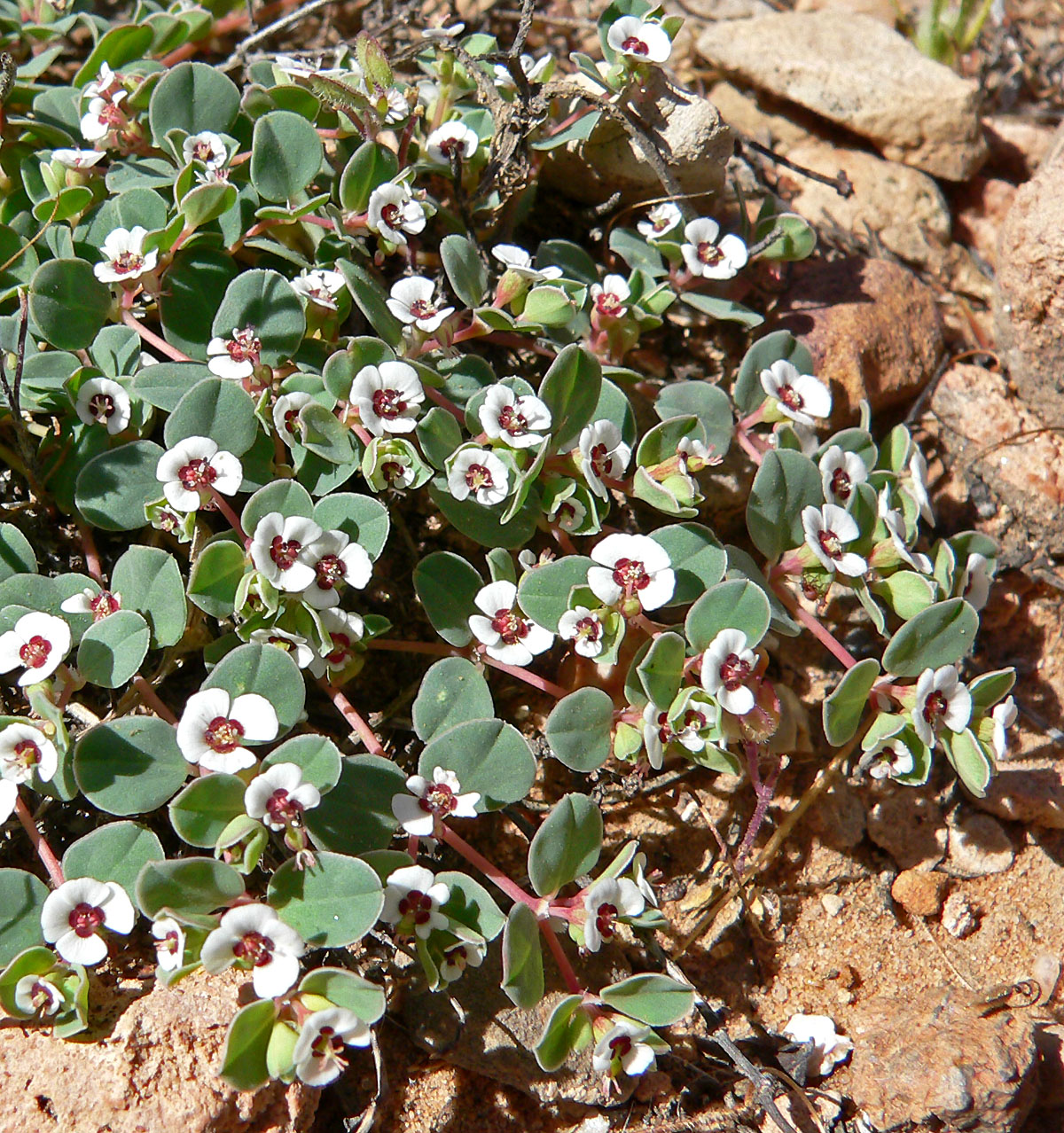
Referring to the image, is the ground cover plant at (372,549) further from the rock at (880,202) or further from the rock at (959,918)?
the rock at (880,202)

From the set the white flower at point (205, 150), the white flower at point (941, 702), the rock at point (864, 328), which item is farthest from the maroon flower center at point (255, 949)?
the rock at point (864, 328)

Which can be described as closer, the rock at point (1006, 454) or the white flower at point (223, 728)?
the white flower at point (223, 728)

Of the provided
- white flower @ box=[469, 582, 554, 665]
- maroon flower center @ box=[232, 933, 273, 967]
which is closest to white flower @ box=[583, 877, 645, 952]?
white flower @ box=[469, 582, 554, 665]

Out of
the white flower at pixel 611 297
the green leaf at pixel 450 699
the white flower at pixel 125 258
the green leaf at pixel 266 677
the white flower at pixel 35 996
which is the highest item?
the white flower at pixel 611 297

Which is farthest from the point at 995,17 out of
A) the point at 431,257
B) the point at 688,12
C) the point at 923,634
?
the point at 923,634

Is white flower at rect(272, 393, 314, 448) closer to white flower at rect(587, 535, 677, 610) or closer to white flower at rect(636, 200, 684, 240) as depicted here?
white flower at rect(587, 535, 677, 610)

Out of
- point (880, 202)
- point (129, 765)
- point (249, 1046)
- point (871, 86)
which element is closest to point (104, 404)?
point (129, 765)

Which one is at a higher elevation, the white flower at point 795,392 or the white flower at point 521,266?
the white flower at point 521,266
